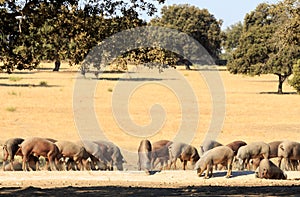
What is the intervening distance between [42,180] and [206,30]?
115 m

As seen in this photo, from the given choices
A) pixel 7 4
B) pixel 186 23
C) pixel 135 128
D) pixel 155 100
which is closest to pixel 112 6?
pixel 7 4

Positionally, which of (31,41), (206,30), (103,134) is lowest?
(103,134)

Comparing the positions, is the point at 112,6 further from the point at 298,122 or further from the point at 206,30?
the point at 206,30

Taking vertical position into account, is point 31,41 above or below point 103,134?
above

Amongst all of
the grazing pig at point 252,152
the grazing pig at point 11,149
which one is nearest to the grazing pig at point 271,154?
the grazing pig at point 252,152

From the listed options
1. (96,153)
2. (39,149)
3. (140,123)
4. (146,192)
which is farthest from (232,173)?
(140,123)

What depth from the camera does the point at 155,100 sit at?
5441 cm

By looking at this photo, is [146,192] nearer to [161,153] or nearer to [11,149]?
[161,153]

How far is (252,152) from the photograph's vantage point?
20703 millimetres

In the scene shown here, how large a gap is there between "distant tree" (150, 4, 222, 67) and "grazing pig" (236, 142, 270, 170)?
338 ft

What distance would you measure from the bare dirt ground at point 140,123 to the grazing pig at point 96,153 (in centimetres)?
82

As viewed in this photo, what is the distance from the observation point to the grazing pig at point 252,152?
2067cm

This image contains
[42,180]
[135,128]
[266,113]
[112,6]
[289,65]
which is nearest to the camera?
[112,6]

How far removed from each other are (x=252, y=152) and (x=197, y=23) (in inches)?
4357
